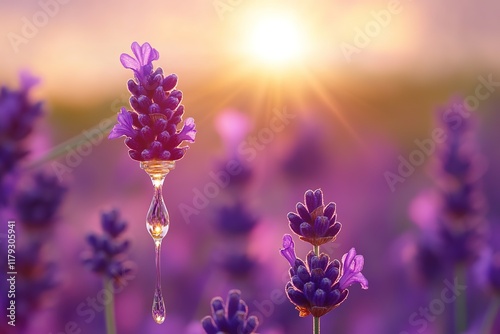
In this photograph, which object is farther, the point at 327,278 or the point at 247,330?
the point at 327,278

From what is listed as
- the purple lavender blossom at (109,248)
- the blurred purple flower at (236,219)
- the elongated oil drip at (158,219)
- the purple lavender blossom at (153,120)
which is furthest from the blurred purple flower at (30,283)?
the purple lavender blossom at (153,120)

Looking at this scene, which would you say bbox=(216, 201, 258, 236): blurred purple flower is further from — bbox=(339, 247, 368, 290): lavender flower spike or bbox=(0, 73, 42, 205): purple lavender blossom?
bbox=(339, 247, 368, 290): lavender flower spike

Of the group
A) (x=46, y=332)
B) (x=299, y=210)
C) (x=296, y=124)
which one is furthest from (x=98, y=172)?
(x=299, y=210)

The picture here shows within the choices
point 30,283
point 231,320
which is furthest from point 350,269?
point 30,283

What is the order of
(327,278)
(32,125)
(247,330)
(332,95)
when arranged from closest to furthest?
(247,330) → (327,278) → (32,125) → (332,95)

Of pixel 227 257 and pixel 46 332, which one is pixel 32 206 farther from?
pixel 227 257

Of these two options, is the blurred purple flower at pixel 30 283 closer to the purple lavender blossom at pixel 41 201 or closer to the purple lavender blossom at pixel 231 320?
the purple lavender blossom at pixel 41 201
